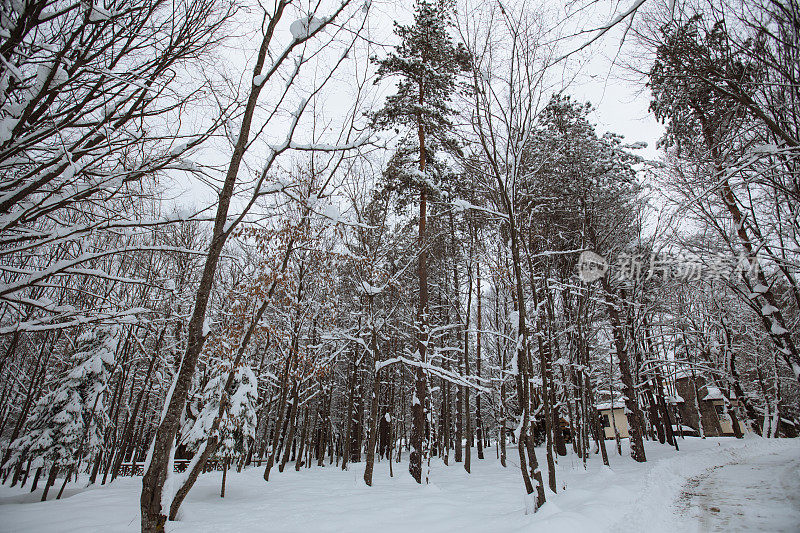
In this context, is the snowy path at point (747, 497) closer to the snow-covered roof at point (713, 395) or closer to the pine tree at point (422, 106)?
the pine tree at point (422, 106)

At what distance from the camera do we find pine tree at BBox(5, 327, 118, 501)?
12984 mm

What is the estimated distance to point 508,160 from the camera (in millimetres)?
6906

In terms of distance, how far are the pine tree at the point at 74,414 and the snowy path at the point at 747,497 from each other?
18.4m

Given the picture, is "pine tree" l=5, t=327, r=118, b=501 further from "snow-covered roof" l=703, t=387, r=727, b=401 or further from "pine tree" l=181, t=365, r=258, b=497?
"snow-covered roof" l=703, t=387, r=727, b=401

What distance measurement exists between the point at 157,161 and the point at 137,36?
1.41m

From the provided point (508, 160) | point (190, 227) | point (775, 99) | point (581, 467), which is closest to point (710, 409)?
point (581, 467)

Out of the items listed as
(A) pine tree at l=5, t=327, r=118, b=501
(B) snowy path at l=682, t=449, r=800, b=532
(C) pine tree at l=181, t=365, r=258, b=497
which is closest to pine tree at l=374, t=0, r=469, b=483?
(C) pine tree at l=181, t=365, r=258, b=497

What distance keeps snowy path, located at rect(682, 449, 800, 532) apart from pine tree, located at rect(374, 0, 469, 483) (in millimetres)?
6502

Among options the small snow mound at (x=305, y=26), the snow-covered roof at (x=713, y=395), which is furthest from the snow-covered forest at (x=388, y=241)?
the snow-covered roof at (x=713, y=395)

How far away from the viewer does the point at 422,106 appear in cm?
1125

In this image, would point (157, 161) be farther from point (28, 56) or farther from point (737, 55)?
point (737, 55)

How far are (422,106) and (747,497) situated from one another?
1179 cm

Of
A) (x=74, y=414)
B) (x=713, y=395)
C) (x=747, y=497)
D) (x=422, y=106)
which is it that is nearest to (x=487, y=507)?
(x=747, y=497)

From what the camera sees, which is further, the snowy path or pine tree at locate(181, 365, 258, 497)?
pine tree at locate(181, 365, 258, 497)
